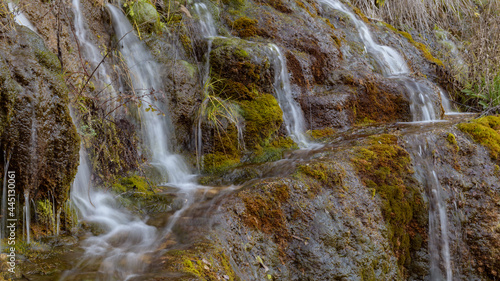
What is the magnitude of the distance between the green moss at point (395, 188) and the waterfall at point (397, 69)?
277 centimetres

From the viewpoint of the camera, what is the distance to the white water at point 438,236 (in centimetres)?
378

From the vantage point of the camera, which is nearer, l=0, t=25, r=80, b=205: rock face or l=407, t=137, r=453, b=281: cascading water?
l=0, t=25, r=80, b=205: rock face

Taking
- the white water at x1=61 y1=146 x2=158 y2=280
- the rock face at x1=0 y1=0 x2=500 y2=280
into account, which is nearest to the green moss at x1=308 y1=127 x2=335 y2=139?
the rock face at x1=0 y1=0 x2=500 y2=280

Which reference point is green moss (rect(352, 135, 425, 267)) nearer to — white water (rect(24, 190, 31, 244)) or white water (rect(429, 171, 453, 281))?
white water (rect(429, 171, 453, 281))

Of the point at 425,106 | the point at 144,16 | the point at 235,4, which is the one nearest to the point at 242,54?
the point at 144,16

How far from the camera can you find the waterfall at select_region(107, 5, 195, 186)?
4.44 m

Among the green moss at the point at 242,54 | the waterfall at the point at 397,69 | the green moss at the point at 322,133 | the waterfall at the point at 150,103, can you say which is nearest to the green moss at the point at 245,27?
the green moss at the point at 242,54

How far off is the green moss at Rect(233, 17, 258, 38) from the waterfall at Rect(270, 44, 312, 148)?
3.10ft

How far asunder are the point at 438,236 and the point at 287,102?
289 cm

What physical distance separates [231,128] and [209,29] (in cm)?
230

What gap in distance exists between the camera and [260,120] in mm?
5059

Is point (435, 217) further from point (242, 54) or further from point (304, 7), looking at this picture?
point (304, 7)

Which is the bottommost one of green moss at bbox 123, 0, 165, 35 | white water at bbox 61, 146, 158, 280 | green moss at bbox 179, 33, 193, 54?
white water at bbox 61, 146, 158, 280

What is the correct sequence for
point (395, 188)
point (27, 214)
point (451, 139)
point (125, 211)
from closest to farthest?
point (27, 214)
point (125, 211)
point (395, 188)
point (451, 139)
